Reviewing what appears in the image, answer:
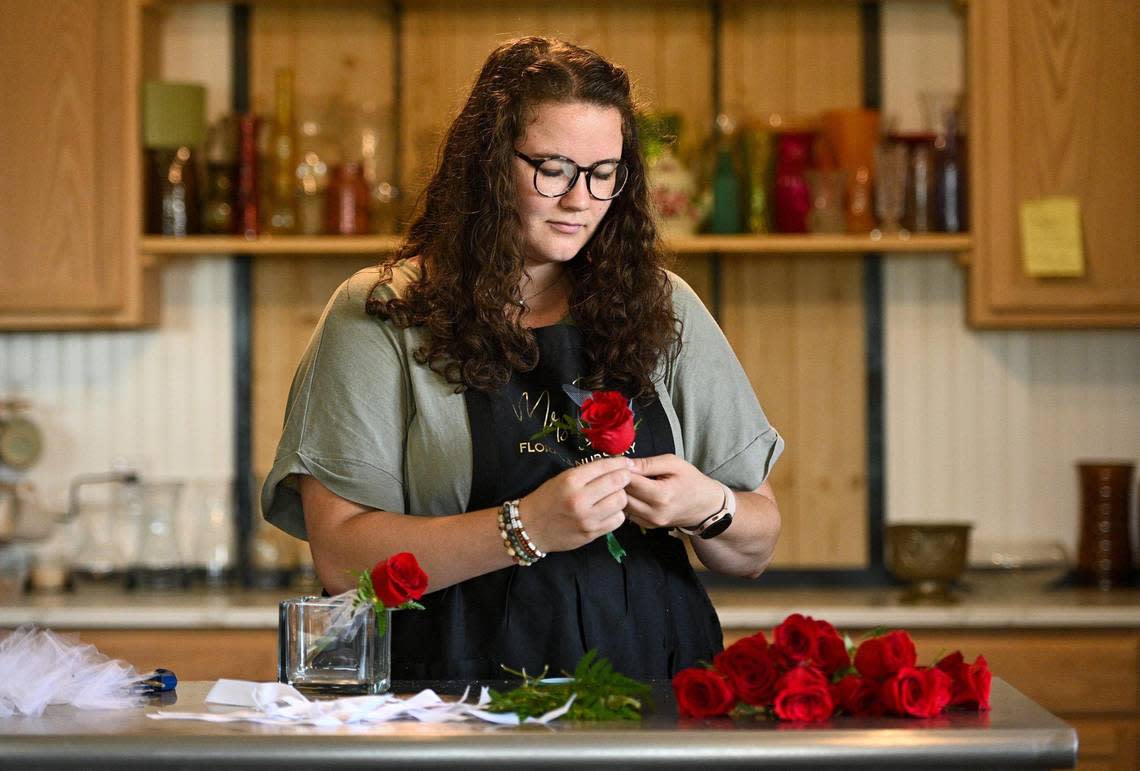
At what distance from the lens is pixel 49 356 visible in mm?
3688

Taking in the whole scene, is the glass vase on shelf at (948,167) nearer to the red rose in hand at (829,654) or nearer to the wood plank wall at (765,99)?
the wood plank wall at (765,99)

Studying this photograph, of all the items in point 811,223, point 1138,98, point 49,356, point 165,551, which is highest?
point 1138,98

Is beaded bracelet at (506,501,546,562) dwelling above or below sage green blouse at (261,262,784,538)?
below

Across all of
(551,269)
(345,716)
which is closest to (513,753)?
(345,716)

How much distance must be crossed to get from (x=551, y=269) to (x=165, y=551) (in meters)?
1.94

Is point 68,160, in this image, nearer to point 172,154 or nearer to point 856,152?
point 172,154

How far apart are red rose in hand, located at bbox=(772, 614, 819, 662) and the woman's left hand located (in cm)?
28

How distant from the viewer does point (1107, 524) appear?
11.5ft

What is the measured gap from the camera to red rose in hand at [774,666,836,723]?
1.36m

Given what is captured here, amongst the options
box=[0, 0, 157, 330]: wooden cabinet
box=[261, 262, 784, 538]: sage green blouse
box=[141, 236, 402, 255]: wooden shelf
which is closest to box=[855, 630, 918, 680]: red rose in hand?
box=[261, 262, 784, 538]: sage green blouse

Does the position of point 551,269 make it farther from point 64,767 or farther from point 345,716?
point 64,767

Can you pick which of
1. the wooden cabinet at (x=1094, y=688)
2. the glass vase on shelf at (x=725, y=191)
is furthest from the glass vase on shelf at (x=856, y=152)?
the wooden cabinet at (x=1094, y=688)

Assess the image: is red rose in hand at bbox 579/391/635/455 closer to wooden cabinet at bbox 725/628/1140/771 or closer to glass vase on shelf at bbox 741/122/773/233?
wooden cabinet at bbox 725/628/1140/771

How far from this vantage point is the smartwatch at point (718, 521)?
1.79 meters
